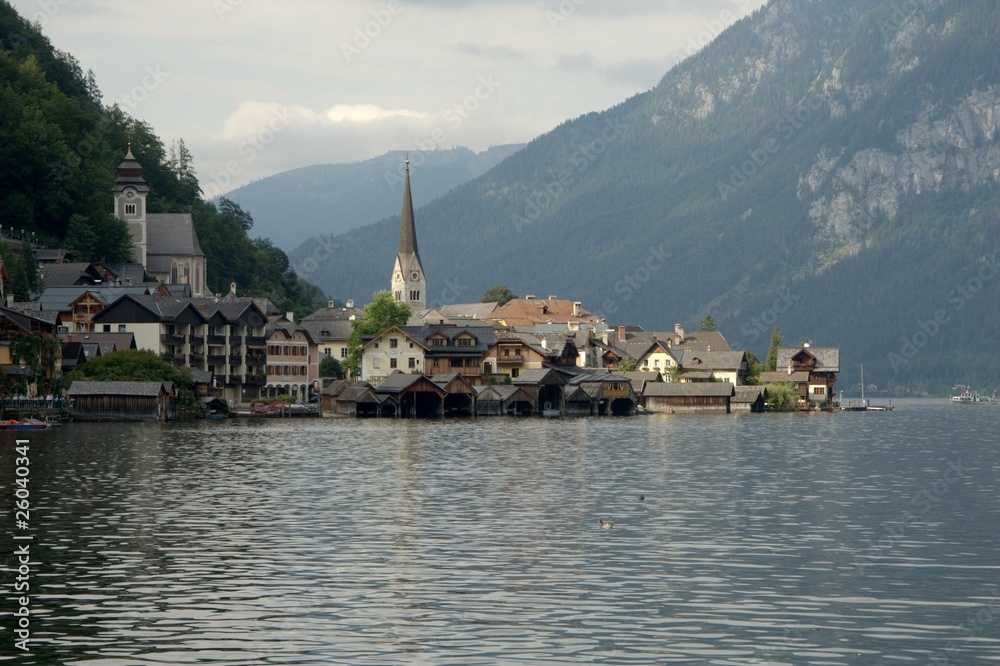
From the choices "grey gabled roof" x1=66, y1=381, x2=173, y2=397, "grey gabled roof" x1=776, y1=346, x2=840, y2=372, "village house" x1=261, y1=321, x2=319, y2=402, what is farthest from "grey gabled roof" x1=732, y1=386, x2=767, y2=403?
"grey gabled roof" x1=66, y1=381, x2=173, y2=397

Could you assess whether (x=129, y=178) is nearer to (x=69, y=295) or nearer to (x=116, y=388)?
(x=69, y=295)

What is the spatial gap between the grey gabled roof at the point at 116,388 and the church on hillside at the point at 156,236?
69.3 meters

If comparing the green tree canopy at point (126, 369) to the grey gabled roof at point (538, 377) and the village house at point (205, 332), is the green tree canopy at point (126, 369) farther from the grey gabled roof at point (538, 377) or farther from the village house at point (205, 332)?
the grey gabled roof at point (538, 377)

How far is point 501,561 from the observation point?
37375 mm

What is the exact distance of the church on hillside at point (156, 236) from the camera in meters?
187

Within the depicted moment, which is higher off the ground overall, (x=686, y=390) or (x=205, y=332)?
(x=205, y=332)

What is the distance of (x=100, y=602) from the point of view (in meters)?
31.4

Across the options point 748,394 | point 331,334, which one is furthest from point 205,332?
point 748,394

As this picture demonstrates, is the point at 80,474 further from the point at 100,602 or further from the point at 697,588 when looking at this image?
the point at 697,588

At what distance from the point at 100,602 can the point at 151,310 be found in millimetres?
108284

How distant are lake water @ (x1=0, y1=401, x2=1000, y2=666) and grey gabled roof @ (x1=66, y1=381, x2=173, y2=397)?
39154mm

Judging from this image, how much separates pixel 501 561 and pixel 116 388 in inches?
3283

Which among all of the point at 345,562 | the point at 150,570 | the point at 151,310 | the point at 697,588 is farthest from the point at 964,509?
the point at 151,310

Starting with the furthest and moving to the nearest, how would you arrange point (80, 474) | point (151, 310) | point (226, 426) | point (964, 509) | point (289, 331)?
point (289, 331) → point (151, 310) → point (226, 426) → point (80, 474) → point (964, 509)
